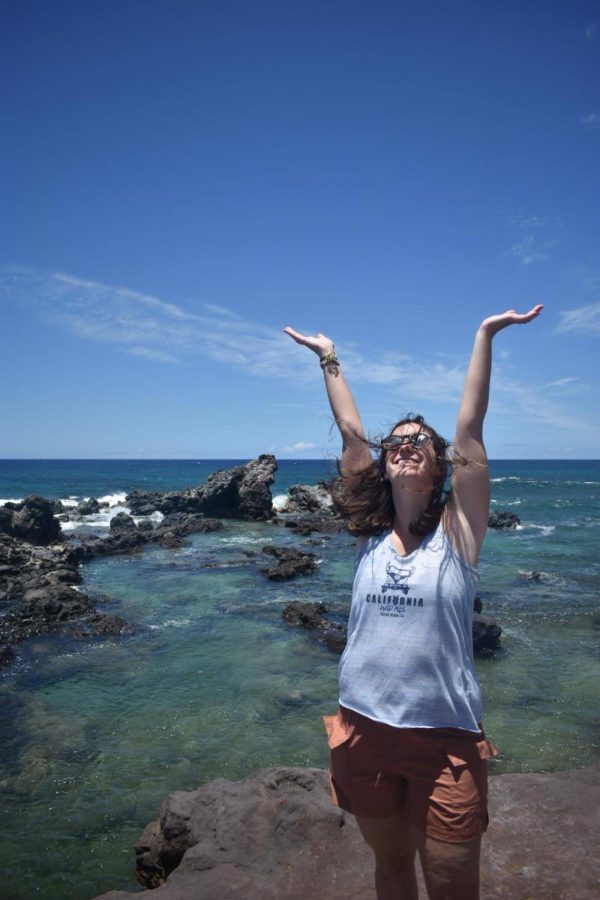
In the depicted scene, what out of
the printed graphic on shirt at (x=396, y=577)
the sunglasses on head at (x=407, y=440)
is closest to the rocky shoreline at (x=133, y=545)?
the sunglasses on head at (x=407, y=440)

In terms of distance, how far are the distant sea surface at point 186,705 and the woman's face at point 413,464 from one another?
0.59 metres

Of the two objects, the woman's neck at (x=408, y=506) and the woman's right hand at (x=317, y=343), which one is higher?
the woman's right hand at (x=317, y=343)

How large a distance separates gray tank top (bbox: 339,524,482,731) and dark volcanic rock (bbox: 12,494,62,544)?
23.5m

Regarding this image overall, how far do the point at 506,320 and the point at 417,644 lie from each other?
1.55m

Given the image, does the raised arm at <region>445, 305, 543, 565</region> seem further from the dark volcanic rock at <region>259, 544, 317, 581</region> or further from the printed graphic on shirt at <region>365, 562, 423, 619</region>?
the dark volcanic rock at <region>259, 544, 317, 581</region>

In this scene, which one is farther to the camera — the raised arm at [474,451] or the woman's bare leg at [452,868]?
the raised arm at [474,451]

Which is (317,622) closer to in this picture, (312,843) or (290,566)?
(290,566)

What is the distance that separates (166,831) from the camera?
4973 mm

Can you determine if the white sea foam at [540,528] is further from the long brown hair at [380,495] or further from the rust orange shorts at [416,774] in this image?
the rust orange shorts at [416,774]

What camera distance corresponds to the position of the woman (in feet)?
7.99

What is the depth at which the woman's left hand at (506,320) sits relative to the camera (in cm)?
283

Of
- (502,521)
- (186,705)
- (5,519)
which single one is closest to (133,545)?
(5,519)

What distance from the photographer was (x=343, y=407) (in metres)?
3.23

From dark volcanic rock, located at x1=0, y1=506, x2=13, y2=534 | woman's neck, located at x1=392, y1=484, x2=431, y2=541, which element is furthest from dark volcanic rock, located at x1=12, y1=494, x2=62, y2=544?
woman's neck, located at x1=392, y1=484, x2=431, y2=541
